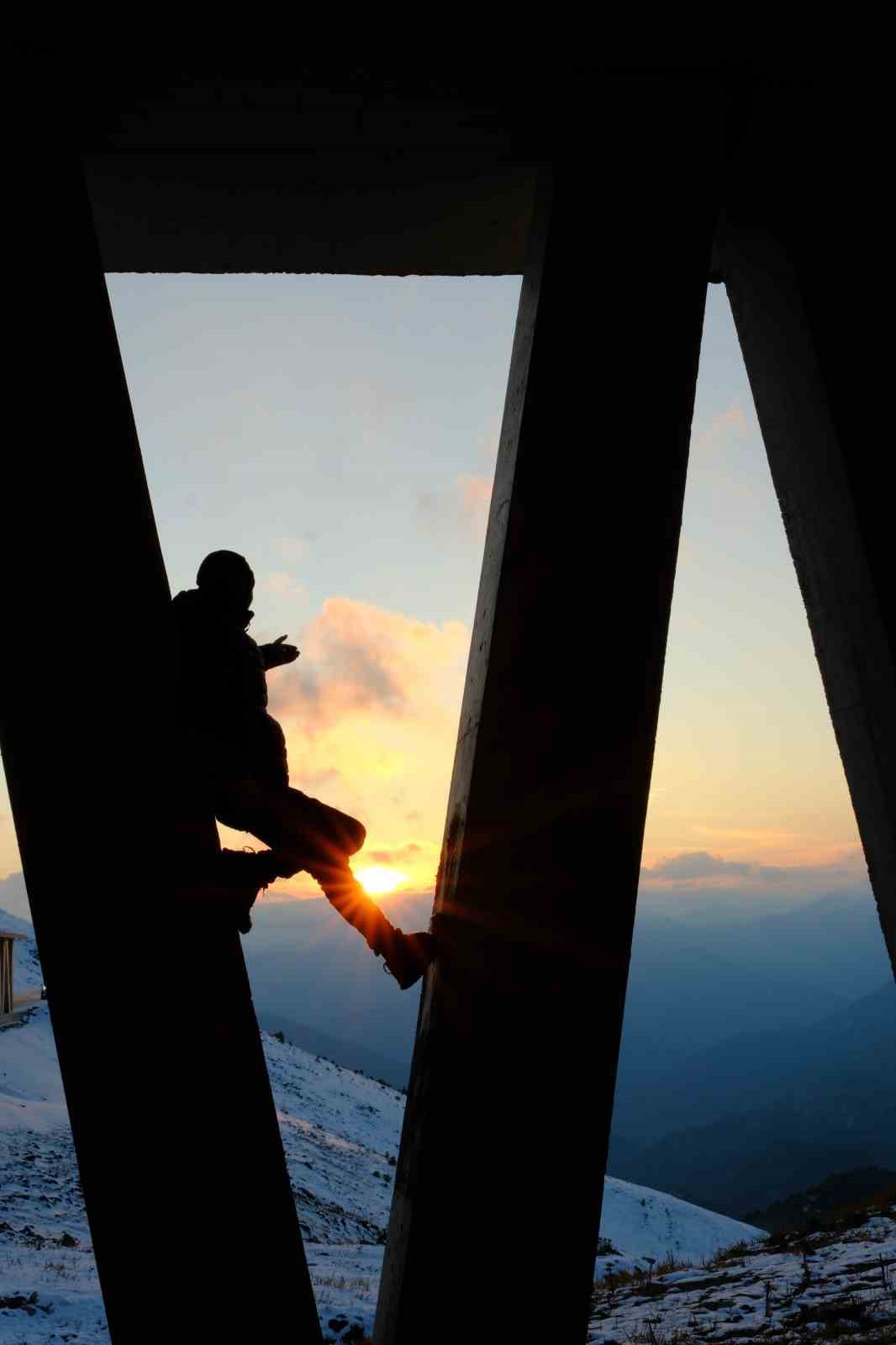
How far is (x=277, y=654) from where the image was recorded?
3.31 m

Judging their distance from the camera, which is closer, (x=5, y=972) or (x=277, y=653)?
(x=277, y=653)

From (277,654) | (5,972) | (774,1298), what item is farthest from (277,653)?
(5,972)

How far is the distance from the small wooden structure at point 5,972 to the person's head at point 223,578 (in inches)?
1015

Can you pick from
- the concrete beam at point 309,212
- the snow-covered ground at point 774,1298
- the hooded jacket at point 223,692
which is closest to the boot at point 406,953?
the hooded jacket at point 223,692

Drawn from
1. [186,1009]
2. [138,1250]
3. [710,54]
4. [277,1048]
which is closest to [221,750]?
[186,1009]

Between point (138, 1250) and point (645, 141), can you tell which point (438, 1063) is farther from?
point (645, 141)

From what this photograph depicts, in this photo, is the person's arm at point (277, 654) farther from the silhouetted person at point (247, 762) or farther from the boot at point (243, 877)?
the boot at point (243, 877)

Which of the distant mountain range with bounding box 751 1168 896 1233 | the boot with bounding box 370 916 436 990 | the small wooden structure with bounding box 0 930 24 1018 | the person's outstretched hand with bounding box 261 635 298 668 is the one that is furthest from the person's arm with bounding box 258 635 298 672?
the distant mountain range with bounding box 751 1168 896 1233

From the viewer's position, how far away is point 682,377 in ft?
10.3

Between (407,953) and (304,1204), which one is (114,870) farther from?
(304,1204)

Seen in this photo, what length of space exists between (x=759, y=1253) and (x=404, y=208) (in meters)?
8.89

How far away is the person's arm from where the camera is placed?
10.8 feet

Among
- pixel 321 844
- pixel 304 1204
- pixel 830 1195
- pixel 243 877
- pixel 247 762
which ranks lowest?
pixel 304 1204

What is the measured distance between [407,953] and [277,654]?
114cm
